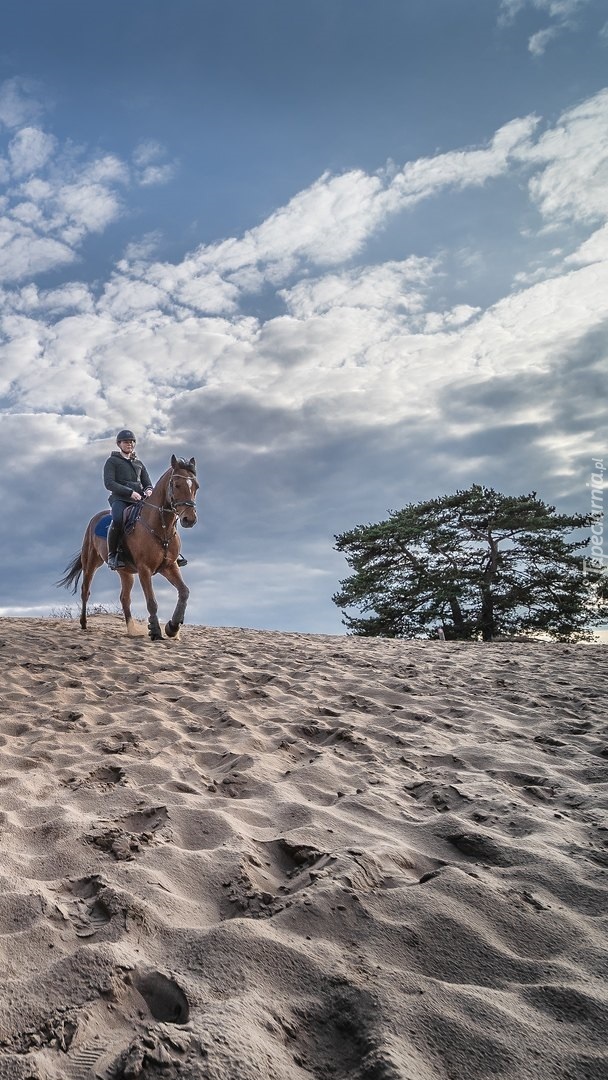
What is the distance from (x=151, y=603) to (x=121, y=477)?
7.83 ft

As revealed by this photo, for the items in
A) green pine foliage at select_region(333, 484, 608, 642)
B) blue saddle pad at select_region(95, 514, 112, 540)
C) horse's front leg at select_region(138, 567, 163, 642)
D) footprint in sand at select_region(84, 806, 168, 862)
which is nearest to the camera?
footprint in sand at select_region(84, 806, 168, 862)

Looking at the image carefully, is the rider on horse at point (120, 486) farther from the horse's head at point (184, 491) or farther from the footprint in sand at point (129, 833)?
the footprint in sand at point (129, 833)

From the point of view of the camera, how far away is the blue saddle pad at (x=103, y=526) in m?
10.9

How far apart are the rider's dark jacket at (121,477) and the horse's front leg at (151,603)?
4.88 feet

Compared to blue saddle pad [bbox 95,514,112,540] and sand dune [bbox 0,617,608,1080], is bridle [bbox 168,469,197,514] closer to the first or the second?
blue saddle pad [bbox 95,514,112,540]

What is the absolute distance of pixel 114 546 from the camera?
1033 centimetres

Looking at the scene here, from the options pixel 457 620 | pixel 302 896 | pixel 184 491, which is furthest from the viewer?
pixel 457 620

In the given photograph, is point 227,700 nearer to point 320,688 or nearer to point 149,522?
point 320,688

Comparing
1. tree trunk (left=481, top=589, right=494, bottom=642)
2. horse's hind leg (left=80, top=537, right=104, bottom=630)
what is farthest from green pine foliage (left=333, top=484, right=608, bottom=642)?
horse's hind leg (left=80, top=537, right=104, bottom=630)

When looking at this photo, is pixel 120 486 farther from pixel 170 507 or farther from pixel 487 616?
pixel 487 616

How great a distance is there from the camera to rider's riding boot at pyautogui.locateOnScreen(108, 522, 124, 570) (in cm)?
1023

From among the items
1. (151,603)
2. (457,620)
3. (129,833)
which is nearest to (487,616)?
(457,620)

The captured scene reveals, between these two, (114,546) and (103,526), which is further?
(103,526)

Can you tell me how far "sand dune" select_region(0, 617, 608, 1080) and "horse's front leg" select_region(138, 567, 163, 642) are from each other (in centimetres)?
457
